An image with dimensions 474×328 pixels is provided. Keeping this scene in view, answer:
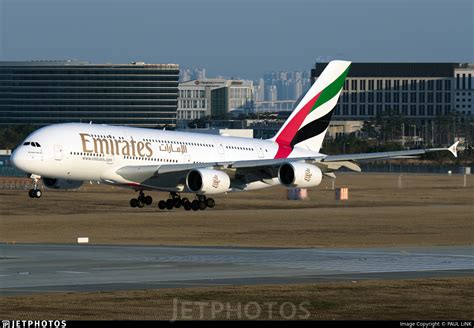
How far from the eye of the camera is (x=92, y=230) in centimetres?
6594

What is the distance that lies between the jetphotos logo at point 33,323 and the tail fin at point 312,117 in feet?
174

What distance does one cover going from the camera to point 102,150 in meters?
68.9

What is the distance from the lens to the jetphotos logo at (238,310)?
2850 cm

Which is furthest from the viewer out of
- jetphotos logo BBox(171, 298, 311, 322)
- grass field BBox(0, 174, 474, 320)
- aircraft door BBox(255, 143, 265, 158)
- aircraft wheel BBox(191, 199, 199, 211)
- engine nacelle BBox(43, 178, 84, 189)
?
aircraft door BBox(255, 143, 265, 158)

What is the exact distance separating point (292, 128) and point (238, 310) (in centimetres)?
5145

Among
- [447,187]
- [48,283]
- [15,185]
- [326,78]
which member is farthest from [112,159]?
[447,187]

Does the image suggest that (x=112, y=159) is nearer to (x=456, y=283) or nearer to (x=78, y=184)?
→ (x=78, y=184)

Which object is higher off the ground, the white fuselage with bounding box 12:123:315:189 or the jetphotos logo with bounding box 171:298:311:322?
the white fuselage with bounding box 12:123:315:189

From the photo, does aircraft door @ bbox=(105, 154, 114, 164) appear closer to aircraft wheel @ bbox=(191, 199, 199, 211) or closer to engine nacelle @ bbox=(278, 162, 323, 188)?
aircraft wheel @ bbox=(191, 199, 199, 211)

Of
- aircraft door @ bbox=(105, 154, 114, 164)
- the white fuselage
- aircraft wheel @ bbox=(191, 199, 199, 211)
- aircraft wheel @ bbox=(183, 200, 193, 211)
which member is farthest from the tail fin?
aircraft door @ bbox=(105, 154, 114, 164)

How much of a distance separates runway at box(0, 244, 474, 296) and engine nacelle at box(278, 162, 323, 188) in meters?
20.3

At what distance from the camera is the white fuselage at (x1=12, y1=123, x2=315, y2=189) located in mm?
67125

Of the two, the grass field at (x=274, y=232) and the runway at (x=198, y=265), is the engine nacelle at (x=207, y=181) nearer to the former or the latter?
the grass field at (x=274, y=232)

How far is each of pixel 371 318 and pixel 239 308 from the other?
3.26 meters
